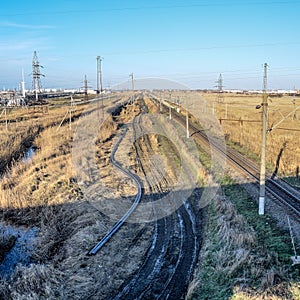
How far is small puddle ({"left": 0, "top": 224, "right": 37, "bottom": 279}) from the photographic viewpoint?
10.3 meters

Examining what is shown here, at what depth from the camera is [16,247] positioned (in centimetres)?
1152

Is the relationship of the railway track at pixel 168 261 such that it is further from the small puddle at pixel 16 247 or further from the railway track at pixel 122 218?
the small puddle at pixel 16 247

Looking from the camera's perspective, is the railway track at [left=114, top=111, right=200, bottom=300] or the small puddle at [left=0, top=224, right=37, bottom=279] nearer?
the railway track at [left=114, top=111, right=200, bottom=300]

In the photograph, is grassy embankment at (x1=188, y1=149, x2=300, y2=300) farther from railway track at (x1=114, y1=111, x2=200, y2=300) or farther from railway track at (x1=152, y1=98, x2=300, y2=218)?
railway track at (x1=152, y1=98, x2=300, y2=218)

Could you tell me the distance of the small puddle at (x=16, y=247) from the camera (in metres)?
10.3

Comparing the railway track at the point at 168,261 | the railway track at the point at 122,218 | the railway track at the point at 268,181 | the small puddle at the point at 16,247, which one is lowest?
the small puddle at the point at 16,247

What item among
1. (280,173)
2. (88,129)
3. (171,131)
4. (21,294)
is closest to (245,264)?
(21,294)

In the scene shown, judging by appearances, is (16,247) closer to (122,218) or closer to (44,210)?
(44,210)

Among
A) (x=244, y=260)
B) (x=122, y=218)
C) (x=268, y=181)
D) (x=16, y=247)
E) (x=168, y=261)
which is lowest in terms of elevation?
(x=16, y=247)

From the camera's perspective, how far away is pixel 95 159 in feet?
72.7

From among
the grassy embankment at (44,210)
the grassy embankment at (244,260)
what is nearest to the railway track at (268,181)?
the grassy embankment at (244,260)

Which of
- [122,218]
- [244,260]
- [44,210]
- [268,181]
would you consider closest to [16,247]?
[44,210]

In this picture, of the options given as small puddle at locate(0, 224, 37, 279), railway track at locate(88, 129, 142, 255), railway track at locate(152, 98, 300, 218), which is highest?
railway track at locate(152, 98, 300, 218)

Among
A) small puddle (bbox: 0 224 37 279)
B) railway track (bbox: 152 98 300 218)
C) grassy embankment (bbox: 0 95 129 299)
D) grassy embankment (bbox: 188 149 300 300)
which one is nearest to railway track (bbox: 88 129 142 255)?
grassy embankment (bbox: 0 95 129 299)
